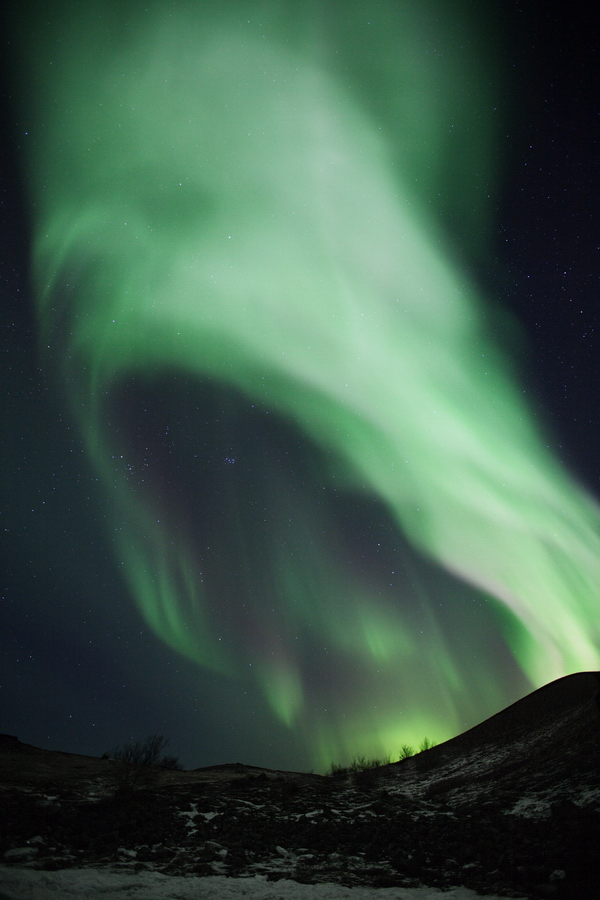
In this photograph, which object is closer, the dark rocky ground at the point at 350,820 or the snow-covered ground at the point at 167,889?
the snow-covered ground at the point at 167,889

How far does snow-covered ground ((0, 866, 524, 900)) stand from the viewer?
29.8ft

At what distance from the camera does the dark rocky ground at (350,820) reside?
11234 millimetres

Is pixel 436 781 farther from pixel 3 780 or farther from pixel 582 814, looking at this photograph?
pixel 3 780

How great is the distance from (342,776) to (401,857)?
15173 mm

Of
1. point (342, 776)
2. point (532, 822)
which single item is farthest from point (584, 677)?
point (532, 822)

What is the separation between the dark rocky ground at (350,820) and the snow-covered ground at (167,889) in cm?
60

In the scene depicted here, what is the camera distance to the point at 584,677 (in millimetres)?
27422

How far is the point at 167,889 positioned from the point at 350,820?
8096 millimetres

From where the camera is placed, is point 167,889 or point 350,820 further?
point 350,820

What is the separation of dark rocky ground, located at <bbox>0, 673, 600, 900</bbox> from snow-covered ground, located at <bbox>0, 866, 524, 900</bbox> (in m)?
0.60

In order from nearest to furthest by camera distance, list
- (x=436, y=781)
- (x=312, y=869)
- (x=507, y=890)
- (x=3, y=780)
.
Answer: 1. (x=507, y=890)
2. (x=312, y=869)
3. (x=3, y=780)
4. (x=436, y=781)

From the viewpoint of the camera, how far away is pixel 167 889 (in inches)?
387

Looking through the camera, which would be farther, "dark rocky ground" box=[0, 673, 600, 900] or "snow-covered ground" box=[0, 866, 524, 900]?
"dark rocky ground" box=[0, 673, 600, 900]

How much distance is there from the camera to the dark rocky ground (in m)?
11.2
